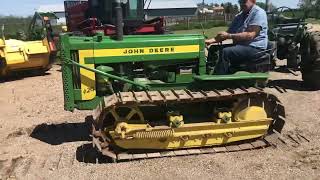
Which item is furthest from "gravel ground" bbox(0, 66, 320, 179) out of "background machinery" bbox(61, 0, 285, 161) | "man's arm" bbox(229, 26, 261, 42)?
"man's arm" bbox(229, 26, 261, 42)

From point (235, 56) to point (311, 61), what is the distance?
4.64m

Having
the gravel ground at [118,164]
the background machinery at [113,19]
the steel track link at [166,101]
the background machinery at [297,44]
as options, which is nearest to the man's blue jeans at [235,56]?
the steel track link at [166,101]

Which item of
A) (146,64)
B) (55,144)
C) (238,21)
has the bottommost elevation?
(55,144)

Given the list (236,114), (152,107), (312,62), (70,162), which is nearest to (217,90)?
(236,114)

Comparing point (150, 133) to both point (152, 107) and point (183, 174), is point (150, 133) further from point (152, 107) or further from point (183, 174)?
point (183, 174)

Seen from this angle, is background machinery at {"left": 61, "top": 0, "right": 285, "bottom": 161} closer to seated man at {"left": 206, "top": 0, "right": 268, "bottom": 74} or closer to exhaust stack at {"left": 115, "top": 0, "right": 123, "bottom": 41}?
exhaust stack at {"left": 115, "top": 0, "right": 123, "bottom": 41}

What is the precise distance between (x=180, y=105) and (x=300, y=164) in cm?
180

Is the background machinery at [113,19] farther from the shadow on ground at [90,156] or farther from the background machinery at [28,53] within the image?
the shadow on ground at [90,156]

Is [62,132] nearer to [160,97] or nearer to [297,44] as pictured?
[160,97]

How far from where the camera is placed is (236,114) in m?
6.60

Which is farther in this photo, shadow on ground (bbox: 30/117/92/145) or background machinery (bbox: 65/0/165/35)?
background machinery (bbox: 65/0/165/35)

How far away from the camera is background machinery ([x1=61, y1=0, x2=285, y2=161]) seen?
632 cm

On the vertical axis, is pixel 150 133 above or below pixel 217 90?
below

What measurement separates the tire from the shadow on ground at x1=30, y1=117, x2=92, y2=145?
5.48 meters
